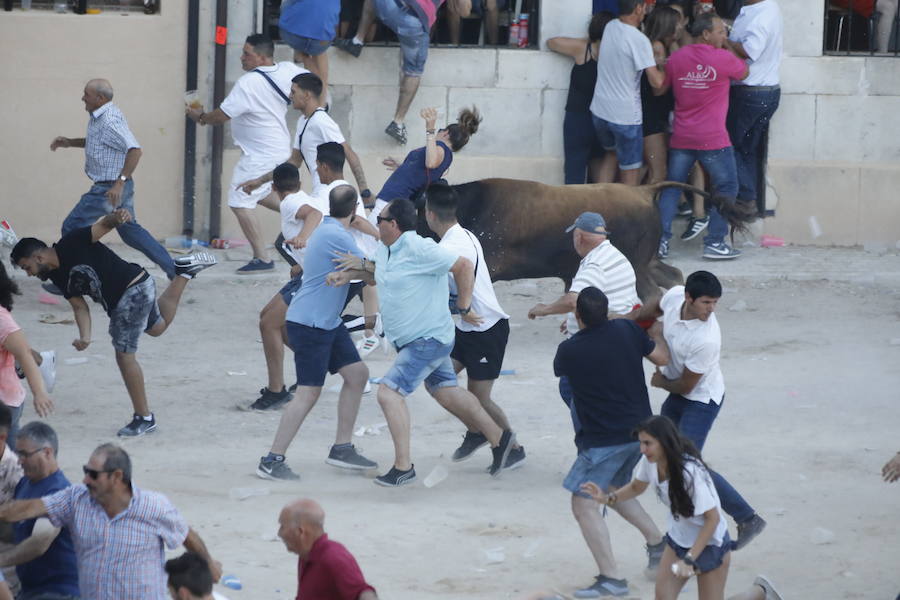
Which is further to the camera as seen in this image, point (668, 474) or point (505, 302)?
point (505, 302)

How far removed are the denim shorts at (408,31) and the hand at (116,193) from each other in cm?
290

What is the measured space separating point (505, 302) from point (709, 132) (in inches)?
91.2

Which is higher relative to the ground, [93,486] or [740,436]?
[93,486]

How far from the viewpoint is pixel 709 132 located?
12812 mm

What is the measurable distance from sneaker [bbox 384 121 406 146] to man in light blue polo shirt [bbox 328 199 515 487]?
509 cm

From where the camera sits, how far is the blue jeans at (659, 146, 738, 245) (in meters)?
12.8

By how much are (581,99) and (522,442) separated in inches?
195

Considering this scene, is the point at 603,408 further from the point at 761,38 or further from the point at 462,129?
the point at 761,38

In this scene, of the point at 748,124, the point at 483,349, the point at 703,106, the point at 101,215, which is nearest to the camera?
the point at 483,349

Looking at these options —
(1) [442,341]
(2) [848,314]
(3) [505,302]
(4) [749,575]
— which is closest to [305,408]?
(1) [442,341]

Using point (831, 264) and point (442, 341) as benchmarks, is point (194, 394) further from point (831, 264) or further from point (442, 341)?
point (831, 264)

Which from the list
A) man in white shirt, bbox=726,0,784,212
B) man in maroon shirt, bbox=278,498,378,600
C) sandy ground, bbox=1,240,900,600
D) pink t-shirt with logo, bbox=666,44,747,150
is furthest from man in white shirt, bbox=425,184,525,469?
man in white shirt, bbox=726,0,784,212

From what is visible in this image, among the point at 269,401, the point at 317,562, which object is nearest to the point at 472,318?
the point at 269,401

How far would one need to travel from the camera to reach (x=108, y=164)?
1116 centimetres
